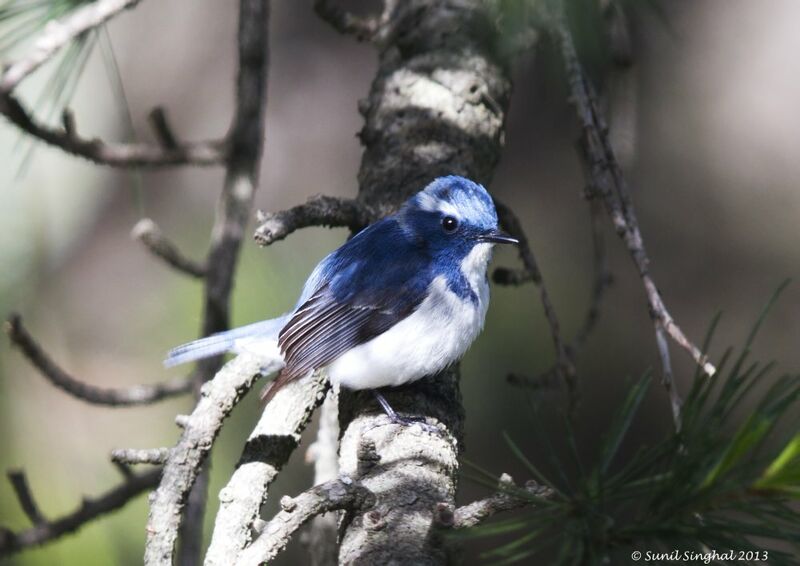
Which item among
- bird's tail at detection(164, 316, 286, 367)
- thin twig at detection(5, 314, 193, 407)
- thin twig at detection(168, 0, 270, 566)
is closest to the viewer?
thin twig at detection(5, 314, 193, 407)

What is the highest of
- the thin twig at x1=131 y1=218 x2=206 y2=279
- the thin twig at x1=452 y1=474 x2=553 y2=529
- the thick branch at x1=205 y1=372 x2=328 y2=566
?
the thin twig at x1=131 y1=218 x2=206 y2=279

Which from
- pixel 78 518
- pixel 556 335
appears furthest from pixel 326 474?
pixel 556 335

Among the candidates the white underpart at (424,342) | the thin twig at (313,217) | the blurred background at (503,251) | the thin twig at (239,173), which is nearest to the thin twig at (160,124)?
the thin twig at (239,173)

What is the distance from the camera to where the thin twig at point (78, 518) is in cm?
277

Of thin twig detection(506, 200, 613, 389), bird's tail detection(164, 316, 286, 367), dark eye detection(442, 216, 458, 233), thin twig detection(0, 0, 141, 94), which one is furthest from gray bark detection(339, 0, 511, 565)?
thin twig detection(0, 0, 141, 94)

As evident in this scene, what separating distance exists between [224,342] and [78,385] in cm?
64

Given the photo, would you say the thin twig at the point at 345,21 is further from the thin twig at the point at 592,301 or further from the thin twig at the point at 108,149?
the thin twig at the point at 592,301

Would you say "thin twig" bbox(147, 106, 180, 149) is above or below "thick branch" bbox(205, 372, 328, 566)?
above

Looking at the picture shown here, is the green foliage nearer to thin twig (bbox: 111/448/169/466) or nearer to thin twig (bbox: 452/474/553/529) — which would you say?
thin twig (bbox: 452/474/553/529)

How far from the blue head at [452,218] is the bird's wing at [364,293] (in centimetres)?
8

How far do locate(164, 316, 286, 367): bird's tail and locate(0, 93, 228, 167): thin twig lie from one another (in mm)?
644

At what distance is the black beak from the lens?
323 centimetres

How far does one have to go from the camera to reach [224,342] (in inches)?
133

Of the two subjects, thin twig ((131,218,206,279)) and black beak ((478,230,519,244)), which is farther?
black beak ((478,230,519,244))
